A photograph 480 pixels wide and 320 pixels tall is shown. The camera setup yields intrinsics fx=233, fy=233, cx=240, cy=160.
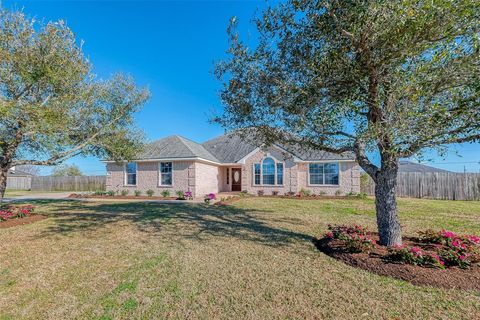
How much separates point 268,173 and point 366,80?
48.8 ft

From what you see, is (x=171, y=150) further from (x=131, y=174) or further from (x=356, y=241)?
(x=356, y=241)

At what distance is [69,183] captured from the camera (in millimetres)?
29922

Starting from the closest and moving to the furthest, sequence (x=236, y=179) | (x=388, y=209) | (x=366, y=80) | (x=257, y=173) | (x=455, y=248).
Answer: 1. (x=455, y=248)
2. (x=366, y=80)
3. (x=388, y=209)
4. (x=257, y=173)
5. (x=236, y=179)

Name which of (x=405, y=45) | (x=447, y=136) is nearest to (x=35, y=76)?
(x=405, y=45)

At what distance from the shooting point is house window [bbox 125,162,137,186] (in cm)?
1994

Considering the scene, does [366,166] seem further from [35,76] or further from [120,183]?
[120,183]

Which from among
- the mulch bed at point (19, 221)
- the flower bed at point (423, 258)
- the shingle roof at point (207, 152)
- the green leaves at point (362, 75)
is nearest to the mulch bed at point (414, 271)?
the flower bed at point (423, 258)

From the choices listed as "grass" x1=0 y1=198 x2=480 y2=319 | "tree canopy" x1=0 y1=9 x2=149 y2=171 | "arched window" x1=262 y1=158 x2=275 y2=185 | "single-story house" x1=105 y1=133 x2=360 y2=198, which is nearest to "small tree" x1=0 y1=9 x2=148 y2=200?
"tree canopy" x1=0 y1=9 x2=149 y2=171

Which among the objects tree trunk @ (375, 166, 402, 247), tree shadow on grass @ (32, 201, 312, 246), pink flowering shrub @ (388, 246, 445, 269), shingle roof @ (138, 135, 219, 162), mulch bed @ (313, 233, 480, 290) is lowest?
tree shadow on grass @ (32, 201, 312, 246)

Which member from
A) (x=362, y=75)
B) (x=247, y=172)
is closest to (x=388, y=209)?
(x=362, y=75)

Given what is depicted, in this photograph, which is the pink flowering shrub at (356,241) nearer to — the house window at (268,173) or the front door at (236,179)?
the house window at (268,173)

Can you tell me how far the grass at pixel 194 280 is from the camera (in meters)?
3.30

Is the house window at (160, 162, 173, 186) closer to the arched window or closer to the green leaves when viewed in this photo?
the arched window

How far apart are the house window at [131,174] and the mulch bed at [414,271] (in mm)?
18453
